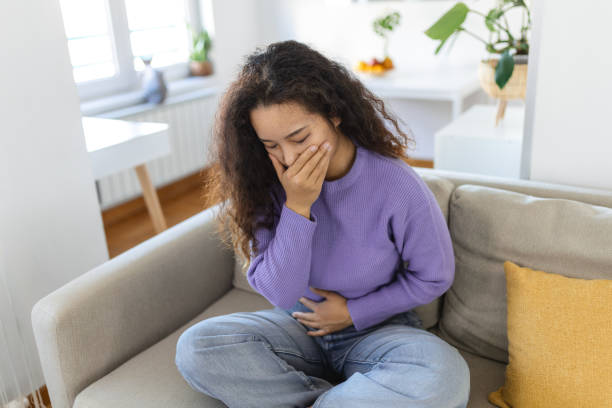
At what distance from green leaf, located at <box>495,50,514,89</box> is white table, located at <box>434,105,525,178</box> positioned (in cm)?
19

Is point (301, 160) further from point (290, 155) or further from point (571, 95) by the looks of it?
point (571, 95)

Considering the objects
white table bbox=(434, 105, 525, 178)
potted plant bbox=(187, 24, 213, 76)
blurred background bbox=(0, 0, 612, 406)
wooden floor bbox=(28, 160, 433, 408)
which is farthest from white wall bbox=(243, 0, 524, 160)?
white table bbox=(434, 105, 525, 178)

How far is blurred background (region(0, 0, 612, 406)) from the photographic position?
4.25 ft

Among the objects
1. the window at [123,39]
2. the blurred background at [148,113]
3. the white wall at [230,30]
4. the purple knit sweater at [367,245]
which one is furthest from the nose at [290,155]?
the white wall at [230,30]

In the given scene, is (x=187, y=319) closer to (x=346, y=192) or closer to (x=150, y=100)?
(x=346, y=192)

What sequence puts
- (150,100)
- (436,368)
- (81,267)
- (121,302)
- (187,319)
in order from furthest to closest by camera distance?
1. (150,100)
2. (81,267)
3. (187,319)
4. (121,302)
5. (436,368)

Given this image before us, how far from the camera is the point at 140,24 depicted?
3.12 meters

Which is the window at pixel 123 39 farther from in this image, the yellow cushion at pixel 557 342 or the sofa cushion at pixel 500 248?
the yellow cushion at pixel 557 342

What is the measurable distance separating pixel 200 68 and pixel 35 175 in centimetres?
219

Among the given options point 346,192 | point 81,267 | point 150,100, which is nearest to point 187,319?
point 81,267

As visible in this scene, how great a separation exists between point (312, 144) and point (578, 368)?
1.99 feet

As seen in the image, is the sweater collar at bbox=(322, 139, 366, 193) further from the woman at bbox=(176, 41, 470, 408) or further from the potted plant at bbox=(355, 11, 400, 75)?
the potted plant at bbox=(355, 11, 400, 75)

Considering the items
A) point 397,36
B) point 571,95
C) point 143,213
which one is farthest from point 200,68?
point 571,95

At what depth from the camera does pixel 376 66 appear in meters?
3.28
